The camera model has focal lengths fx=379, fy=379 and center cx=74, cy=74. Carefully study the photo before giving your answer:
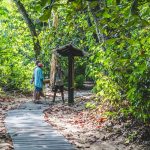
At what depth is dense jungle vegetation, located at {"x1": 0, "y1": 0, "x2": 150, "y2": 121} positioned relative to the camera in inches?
138

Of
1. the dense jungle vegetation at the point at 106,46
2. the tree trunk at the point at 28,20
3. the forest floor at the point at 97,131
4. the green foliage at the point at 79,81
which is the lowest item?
the forest floor at the point at 97,131

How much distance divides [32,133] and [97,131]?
5.86 ft

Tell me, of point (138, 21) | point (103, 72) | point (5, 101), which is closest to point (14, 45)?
point (5, 101)

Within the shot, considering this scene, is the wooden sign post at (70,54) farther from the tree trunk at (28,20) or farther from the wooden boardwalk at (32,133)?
the tree trunk at (28,20)

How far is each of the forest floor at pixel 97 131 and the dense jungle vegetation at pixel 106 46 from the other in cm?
40

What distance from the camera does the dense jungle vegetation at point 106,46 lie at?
3510 millimetres

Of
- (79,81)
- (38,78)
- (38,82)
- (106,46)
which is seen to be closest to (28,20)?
(79,81)

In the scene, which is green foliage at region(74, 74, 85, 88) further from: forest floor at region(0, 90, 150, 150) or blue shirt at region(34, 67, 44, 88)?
forest floor at region(0, 90, 150, 150)

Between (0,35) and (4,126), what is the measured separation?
1217 centimetres

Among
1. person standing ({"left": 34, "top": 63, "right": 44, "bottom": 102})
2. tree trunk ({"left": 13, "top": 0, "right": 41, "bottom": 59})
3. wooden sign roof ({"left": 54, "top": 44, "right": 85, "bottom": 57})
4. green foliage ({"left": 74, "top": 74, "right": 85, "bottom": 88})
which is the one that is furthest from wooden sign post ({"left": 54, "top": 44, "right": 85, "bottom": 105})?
green foliage ({"left": 74, "top": 74, "right": 85, "bottom": 88})

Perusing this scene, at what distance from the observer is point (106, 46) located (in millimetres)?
10445

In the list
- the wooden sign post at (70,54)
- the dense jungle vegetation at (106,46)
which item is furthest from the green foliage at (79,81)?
the wooden sign post at (70,54)

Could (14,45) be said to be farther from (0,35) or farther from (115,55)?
(115,55)

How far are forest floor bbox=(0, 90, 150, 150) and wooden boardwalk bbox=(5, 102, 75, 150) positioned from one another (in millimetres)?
192
